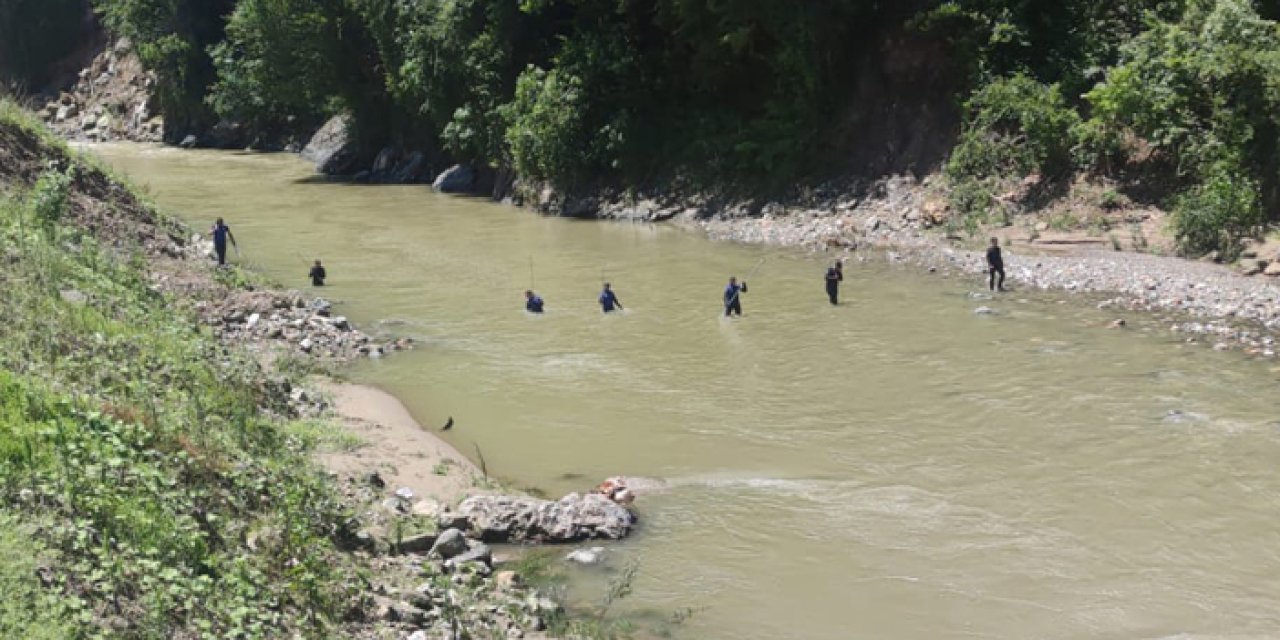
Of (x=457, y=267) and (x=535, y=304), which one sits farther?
(x=457, y=267)

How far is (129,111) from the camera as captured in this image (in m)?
72.2

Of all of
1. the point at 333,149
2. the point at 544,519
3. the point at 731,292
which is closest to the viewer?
the point at 544,519

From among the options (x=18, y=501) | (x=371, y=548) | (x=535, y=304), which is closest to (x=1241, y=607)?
(x=371, y=548)

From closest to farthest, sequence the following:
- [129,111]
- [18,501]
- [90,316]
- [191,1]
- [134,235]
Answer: [18,501]
[90,316]
[134,235]
[191,1]
[129,111]

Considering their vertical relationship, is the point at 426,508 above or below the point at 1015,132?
below

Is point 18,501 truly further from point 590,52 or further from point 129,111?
point 129,111

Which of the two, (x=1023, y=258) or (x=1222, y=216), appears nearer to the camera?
(x=1222, y=216)

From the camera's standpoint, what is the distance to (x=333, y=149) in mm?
50062

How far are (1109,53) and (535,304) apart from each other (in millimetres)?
15646

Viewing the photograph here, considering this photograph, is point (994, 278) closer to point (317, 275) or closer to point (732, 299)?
point (732, 299)

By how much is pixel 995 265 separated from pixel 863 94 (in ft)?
38.7

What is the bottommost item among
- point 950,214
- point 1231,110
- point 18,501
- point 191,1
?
point 18,501

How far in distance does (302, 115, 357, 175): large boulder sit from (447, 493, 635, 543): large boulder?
40.0m

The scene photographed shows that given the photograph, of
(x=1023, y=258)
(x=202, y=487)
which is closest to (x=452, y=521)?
(x=202, y=487)
